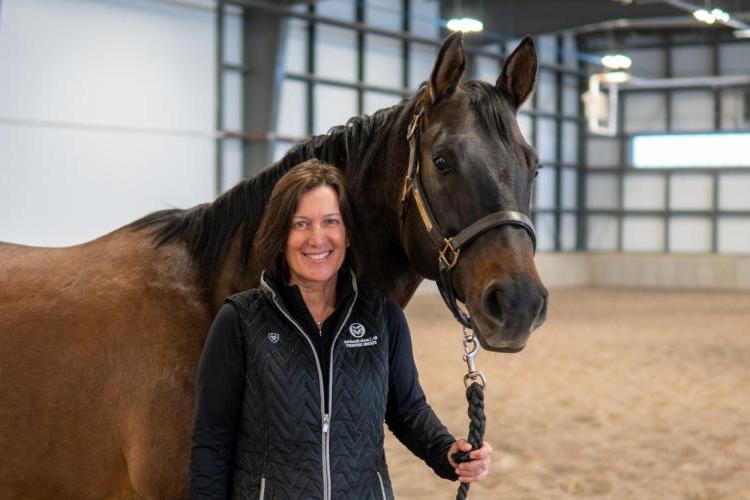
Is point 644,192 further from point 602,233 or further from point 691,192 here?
point 602,233

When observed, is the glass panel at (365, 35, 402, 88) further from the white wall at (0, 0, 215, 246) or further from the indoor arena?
the white wall at (0, 0, 215, 246)

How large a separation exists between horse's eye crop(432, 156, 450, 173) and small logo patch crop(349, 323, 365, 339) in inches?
18.3

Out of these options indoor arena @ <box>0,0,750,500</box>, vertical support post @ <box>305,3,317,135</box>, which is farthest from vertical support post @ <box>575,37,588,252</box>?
vertical support post @ <box>305,3,317,135</box>

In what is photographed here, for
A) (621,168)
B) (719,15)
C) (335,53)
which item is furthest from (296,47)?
(621,168)

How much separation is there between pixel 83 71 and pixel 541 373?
7.82m

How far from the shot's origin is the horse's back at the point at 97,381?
220 centimetres

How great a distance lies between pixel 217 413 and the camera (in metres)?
1.75

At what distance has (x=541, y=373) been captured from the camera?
860cm

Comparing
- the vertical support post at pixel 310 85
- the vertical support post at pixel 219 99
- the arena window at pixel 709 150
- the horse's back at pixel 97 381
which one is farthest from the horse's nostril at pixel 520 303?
the arena window at pixel 709 150

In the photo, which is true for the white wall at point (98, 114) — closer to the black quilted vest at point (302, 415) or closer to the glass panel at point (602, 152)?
the black quilted vest at point (302, 415)

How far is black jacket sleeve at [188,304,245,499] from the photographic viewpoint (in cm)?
175

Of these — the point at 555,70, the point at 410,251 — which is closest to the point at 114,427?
the point at 410,251

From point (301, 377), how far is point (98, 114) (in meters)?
11.6

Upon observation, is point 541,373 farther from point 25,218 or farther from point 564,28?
Result: point 564,28
